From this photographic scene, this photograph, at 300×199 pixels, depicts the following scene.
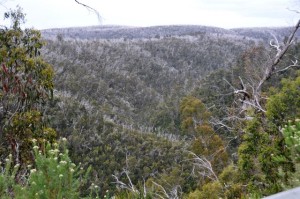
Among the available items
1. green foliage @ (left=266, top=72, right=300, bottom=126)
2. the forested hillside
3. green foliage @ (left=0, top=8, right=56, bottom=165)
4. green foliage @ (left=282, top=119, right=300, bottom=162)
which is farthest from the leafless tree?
green foliage @ (left=282, top=119, right=300, bottom=162)

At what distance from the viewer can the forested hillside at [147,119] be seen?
557 cm

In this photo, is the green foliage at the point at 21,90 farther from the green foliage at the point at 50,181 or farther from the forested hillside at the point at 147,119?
the green foliage at the point at 50,181

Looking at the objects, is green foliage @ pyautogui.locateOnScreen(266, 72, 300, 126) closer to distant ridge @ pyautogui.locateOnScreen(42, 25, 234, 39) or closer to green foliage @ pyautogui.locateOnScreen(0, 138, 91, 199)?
green foliage @ pyautogui.locateOnScreen(0, 138, 91, 199)

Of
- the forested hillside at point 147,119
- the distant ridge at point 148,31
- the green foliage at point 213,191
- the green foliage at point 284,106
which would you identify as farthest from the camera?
the distant ridge at point 148,31

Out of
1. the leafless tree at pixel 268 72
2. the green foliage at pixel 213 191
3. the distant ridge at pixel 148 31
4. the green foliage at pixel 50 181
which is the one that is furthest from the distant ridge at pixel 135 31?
the green foliage at pixel 50 181

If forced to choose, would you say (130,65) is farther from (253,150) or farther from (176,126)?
(253,150)

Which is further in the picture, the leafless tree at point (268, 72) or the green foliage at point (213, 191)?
the green foliage at point (213, 191)

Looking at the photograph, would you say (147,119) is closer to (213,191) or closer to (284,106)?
(213,191)

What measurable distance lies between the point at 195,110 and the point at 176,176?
4.96 m

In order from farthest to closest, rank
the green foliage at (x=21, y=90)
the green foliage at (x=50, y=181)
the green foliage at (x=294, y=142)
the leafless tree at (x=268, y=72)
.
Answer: the leafless tree at (x=268, y=72)
the green foliage at (x=21, y=90)
the green foliage at (x=294, y=142)
the green foliage at (x=50, y=181)

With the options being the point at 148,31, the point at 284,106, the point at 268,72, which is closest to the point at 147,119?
the point at 268,72

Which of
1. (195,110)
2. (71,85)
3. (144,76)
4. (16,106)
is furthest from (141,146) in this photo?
(144,76)

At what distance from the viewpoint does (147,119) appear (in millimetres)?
54938

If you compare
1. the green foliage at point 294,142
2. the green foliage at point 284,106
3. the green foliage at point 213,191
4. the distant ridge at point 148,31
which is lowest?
the distant ridge at point 148,31
